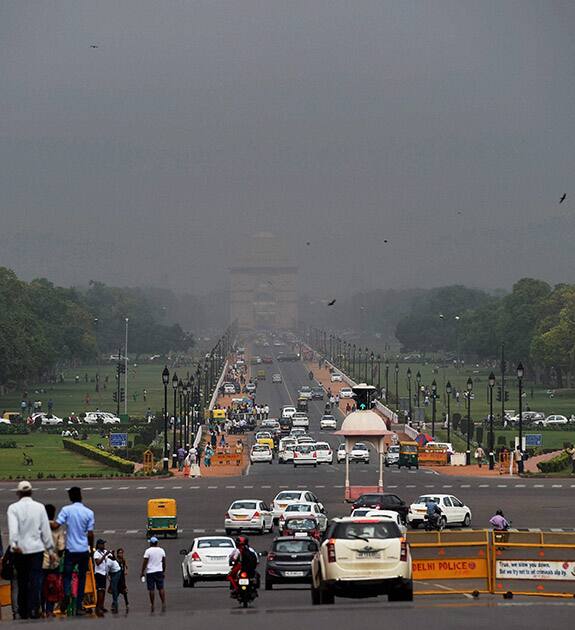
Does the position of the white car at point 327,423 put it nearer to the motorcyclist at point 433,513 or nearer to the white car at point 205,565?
the motorcyclist at point 433,513

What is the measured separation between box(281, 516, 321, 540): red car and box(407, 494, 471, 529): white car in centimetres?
701

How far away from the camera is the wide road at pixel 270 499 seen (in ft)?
74.2

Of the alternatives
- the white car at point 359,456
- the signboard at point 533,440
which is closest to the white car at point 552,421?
the signboard at point 533,440

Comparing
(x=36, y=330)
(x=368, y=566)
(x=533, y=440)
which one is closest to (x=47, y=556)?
(x=368, y=566)

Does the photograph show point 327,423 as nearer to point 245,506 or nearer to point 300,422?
point 300,422

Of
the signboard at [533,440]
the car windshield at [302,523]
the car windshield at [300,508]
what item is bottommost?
the signboard at [533,440]

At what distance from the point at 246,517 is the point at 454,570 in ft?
59.2

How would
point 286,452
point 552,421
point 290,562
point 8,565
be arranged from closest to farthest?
point 8,565 → point 290,562 → point 286,452 → point 552,421

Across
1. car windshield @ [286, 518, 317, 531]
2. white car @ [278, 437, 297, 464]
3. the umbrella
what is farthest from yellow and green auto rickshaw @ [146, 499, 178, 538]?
the umbrella

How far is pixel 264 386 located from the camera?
161 metres

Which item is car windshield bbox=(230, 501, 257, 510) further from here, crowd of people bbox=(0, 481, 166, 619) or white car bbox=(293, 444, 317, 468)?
white car bbox=(293, 444, 317, 468)

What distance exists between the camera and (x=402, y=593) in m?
25.3

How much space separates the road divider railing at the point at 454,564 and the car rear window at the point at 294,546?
4.69 meters

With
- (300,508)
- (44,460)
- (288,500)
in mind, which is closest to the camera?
(300,508)
